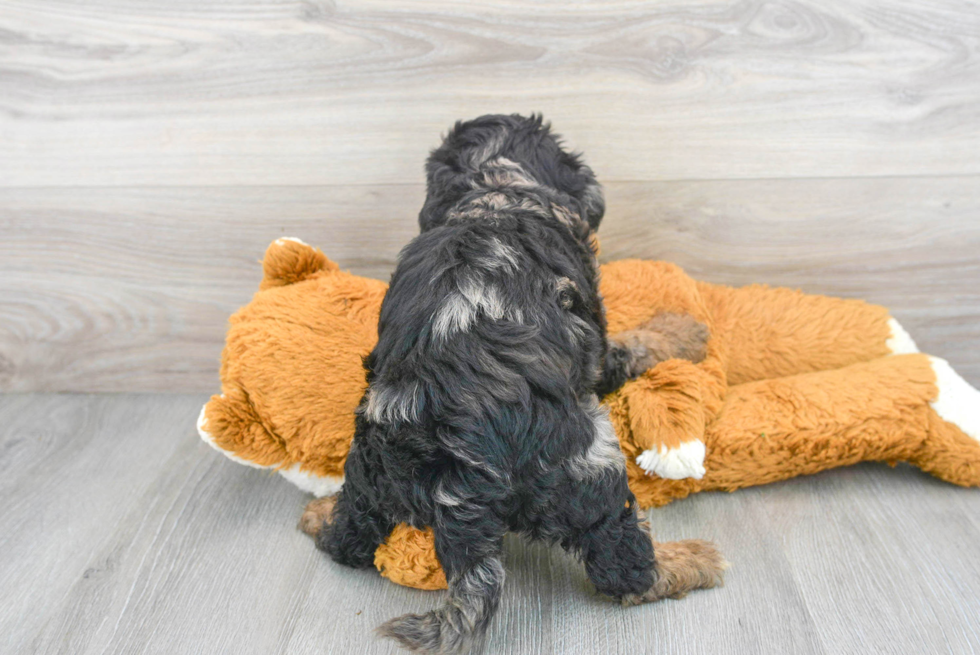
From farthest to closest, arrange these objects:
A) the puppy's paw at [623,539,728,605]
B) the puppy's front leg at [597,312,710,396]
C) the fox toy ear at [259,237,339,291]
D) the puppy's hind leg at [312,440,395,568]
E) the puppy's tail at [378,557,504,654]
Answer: the fox toy ear at [259,237,339,291] < the puppy's front leg at [597,312,710,396] < the puppy's paw at [623,539,728,605] < the puppy's hind leg at [312,440,395,568] < the puppy's tail at [378,557,504,654]

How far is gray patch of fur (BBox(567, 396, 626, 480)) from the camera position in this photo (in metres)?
1.54

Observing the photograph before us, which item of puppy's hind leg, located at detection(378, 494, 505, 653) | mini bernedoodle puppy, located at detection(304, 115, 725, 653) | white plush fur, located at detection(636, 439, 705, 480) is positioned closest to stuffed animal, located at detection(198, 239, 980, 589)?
white plush fur, located at detection(636, 439, 705, 480)

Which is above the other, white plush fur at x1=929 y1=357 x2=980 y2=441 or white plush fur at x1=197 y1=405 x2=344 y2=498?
white plush fur at x1=929 y1=357 x2=980 y2=441

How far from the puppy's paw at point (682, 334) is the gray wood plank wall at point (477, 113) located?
1.54 ft

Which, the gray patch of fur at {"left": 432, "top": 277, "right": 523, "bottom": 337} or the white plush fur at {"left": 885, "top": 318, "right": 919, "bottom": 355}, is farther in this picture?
the white plush fur at {"left": 885, "top": 318, "right": 919, "bottom": 355}

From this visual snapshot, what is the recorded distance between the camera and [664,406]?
1932mm

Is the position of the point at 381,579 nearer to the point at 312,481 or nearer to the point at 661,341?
the point at 312,481

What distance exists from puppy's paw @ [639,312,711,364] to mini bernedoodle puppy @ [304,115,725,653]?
34 centimetres

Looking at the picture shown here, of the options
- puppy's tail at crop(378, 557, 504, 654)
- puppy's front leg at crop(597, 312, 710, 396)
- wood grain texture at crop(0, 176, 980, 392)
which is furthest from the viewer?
wood grain texture at crop(0, 176, 980, 392)

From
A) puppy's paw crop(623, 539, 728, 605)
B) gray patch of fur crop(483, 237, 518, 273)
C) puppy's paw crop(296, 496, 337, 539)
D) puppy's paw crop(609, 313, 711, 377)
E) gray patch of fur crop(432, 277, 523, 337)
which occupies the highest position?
gray patch of fur crop(483, 237, 518, 273)

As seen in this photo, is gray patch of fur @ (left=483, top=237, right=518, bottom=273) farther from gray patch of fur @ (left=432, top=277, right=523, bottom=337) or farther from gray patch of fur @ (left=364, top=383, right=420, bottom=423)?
gray patch of fur @ (left=364, top=383, right=420, bottom=423)

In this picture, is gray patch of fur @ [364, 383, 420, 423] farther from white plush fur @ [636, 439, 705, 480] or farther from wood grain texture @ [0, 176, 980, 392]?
wood grain texture @ [0, 176, 980, 392]

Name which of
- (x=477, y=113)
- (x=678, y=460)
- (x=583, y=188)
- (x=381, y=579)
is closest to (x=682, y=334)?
(x=678, y=460)

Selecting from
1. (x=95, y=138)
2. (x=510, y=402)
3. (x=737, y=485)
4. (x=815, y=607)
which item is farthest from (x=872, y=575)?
(x=95, y=138)
